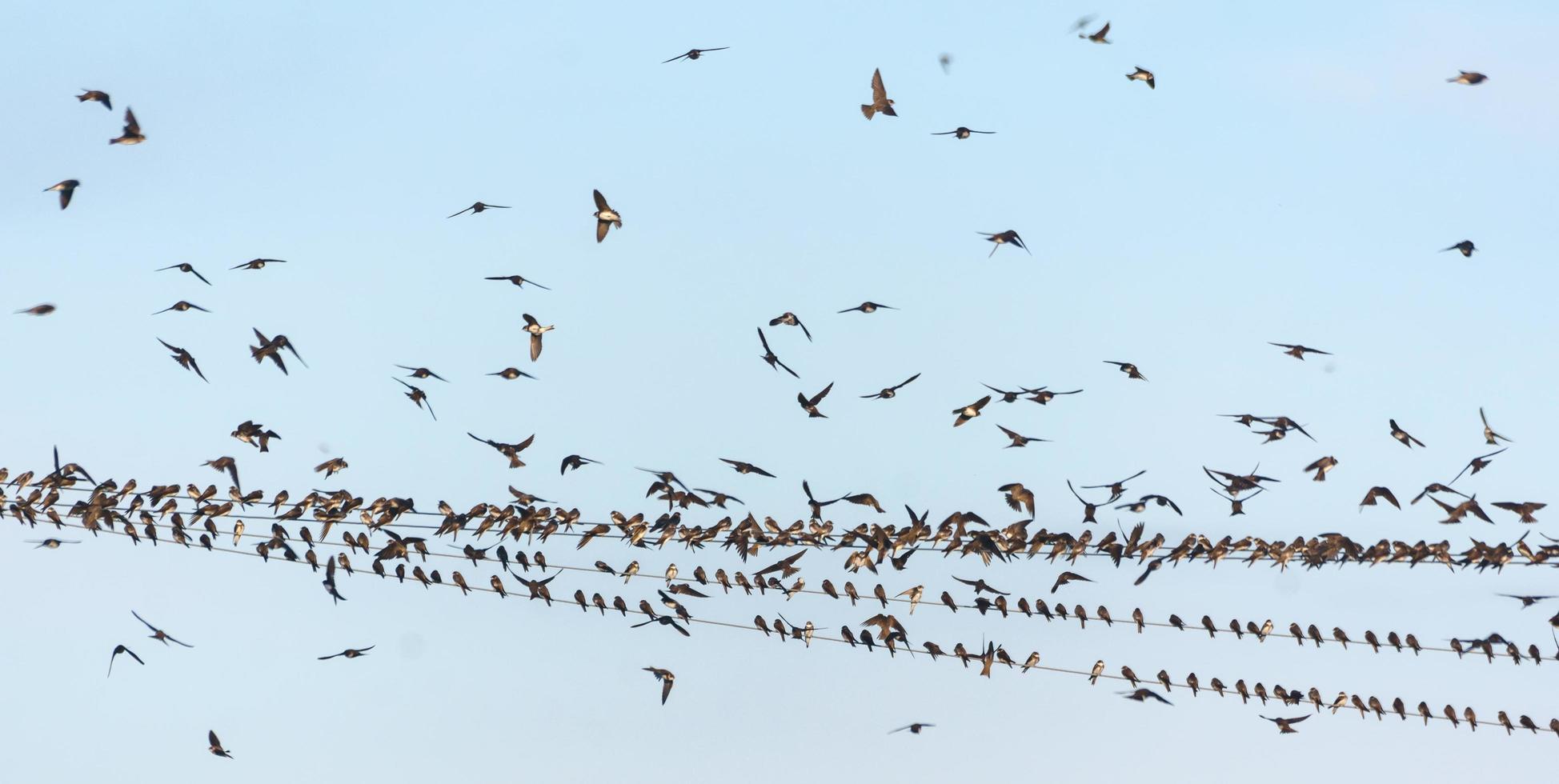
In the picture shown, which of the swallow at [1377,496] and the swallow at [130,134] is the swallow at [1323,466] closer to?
the swallow at [1377,496]

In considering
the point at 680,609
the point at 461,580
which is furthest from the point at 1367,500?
the point at 461,580

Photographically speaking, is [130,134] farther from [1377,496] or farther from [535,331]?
[1377,496]

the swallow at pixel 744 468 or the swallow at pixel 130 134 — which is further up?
the swallow at pixel 130 134

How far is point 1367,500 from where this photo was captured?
35125 millimetres

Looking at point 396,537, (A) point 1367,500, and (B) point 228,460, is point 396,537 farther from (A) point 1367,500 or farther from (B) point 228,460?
(A) point 1367,500

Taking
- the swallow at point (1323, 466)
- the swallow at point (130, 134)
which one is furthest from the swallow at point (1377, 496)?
the swallow at point (130, 134)

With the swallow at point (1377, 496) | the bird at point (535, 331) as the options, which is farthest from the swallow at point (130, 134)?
the swallow at point (1377, 496)

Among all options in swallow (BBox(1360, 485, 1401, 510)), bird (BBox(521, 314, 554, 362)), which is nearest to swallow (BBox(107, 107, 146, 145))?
bird (BBox(521, 314, 554, 362))

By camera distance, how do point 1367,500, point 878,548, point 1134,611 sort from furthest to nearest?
point 1134,611, point 1367,500, point 878,548

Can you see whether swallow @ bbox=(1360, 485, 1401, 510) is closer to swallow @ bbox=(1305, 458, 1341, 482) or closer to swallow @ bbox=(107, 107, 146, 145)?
swallow @ bbox=(1305, 458, 1341, 482)

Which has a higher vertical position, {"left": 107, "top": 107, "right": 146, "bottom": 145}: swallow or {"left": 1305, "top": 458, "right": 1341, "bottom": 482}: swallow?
{"left": 107, "top": 107, "right": 146, "bottom": 145}: swallow

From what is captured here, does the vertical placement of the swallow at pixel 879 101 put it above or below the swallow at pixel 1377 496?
above

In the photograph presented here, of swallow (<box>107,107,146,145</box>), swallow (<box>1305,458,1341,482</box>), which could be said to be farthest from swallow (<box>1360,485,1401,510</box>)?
swallow (<box>107,107,146,145</box>)

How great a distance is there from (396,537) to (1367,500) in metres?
16.4
